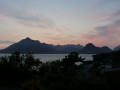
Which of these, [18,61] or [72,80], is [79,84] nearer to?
[72,80]

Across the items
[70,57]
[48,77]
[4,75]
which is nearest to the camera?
[48,77]

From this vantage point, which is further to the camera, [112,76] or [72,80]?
[112,76]

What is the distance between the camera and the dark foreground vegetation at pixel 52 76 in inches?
353

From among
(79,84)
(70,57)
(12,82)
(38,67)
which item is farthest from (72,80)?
(38,67)

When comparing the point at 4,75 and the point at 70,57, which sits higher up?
the point at 70,57

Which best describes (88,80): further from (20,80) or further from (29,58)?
(29,58)

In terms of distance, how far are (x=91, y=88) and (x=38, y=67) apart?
1503 cm

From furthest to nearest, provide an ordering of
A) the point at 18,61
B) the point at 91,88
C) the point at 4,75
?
1. the point at 18,61
2. the point at 4,75
3. the point at 91,88

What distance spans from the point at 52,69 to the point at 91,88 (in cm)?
1269

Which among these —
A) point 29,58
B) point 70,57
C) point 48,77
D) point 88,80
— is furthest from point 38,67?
point 88,80

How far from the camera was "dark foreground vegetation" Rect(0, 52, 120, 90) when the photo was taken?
8.97 m

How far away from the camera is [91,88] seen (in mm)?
8570

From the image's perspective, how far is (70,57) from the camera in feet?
65.3

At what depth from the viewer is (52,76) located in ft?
33.8
